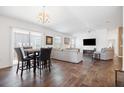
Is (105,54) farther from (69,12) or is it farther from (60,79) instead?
(60,79)

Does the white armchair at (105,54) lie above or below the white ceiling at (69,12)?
below

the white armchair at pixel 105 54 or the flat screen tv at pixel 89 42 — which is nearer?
the white armchair at pixel 105 54

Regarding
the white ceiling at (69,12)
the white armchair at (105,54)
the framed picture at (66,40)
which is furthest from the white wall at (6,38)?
the framed picture at (66,40)

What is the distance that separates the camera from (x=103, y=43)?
923 cm

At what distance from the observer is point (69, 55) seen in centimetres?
578

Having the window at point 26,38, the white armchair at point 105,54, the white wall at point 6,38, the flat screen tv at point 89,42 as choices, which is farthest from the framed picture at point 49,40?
the flat screen tv at point 89,42

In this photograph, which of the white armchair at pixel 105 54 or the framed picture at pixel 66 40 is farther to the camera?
the framed picture at pixel 66 40

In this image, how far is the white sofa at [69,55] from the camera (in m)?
5.50

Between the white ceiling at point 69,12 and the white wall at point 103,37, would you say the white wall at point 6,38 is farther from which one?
the white wall at point 103,37

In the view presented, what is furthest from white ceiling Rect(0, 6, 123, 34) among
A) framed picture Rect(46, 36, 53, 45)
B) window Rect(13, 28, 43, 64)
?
framed picture Rect(46, 36, 53, 45)

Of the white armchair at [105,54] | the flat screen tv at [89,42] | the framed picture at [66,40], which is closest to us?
the white armchair at [105,54]

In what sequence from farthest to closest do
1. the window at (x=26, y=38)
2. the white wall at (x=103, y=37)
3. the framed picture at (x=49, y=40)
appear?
the white wall at (x=103, y=37) < the framed picture at (x=49, y=40) < the window at (x=26, y=38)

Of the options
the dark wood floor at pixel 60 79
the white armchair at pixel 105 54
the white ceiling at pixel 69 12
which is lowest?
the dark wood floor at pixel 60 79
